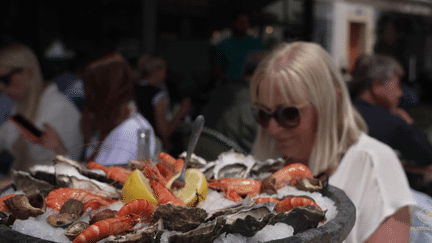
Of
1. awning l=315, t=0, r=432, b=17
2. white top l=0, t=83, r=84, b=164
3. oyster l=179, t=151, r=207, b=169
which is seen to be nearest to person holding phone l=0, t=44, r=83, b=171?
white top l=0, t=83, r=84, b=164

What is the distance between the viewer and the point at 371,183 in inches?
60.4

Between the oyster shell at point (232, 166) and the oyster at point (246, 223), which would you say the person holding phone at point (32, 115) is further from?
the oyster at point (246, 223)

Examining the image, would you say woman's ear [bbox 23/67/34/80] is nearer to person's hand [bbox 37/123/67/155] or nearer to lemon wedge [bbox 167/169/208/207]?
person's hand [bbox 37/123/67/155]

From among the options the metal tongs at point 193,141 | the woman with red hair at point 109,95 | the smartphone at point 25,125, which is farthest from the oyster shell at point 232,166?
the smartphone at point 25,125

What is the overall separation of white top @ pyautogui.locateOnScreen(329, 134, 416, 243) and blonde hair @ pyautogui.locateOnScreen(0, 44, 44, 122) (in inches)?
103

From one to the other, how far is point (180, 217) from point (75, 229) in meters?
0.22

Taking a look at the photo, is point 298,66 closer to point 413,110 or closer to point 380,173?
point 380,173

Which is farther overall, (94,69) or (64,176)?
(94,69)

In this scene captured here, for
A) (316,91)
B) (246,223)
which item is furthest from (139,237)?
(316,91)

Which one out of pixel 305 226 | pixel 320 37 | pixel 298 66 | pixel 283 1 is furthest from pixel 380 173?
pixel 320 37

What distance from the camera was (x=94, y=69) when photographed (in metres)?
2.74

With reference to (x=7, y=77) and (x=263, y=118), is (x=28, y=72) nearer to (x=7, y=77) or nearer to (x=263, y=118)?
(x=7, y=77)

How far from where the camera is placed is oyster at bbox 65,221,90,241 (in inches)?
32.3

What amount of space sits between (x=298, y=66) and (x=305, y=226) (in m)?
0.95
